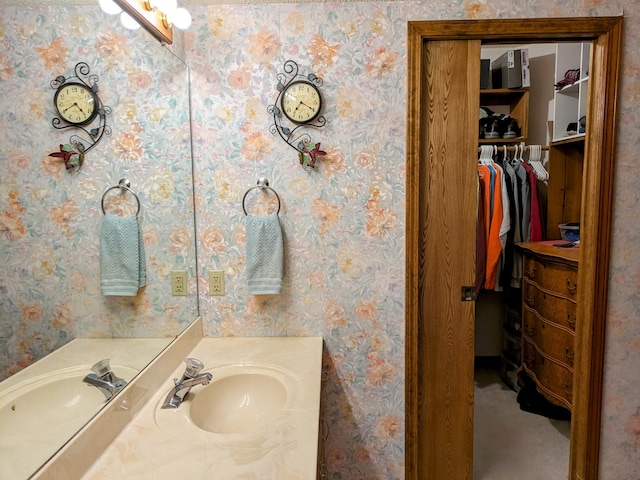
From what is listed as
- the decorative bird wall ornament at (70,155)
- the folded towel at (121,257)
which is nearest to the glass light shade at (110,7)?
the decorative bird wall ornament at (70,155)

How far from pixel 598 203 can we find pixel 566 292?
28.1 inches

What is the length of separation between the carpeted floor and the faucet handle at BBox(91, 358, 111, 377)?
6.12 ft

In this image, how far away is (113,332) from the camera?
1.11 meters

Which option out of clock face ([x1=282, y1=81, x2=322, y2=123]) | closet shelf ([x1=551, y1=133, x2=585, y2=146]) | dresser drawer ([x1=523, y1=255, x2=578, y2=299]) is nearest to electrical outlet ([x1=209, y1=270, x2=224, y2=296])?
clock face ([x1=282, y1=81, x2=322, y2=123])

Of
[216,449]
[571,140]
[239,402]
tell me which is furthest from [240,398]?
[571,140]

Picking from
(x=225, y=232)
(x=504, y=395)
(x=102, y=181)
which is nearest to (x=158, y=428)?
(x=102, y=181)

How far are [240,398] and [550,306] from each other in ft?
6.02

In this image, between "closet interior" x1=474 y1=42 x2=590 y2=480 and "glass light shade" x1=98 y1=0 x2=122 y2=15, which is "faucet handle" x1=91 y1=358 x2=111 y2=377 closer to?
"glass light shade" x1=98 y1=0 x2=122 y2=15

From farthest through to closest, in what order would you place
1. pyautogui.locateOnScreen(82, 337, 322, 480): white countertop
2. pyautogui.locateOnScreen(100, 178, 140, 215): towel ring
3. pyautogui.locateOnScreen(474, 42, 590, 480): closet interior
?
1. pyautogui.locateOnScreen(474, 42, 590, 480): closet interior
2. pyautogui.locateOnScreen(100, 178, 140, 215): towel ring
3. pyautogui.locateOnScreen(82, 337, 322, 480): white countertop

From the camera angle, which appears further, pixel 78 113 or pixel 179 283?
pixel 179 283

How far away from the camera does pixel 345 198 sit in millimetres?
1652

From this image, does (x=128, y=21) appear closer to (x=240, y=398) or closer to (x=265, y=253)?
(x=265, y=253)

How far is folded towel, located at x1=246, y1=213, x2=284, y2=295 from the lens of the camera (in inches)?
63.5

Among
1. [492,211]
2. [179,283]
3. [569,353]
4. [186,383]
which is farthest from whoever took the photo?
[492,211]
